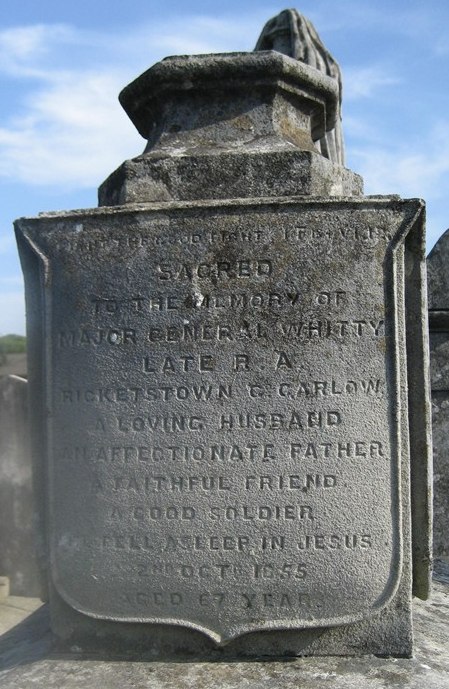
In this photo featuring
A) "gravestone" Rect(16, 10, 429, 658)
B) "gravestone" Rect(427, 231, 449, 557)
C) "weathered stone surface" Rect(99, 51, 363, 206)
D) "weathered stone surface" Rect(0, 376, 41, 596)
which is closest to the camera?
"gravestone" Rect(16, 10, 429, 658)

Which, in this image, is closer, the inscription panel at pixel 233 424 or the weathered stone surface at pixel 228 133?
the inscription panel at pixel 233 424

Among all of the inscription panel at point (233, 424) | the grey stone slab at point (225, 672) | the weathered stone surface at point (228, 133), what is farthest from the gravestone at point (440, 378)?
the inscription panel at point (233, 424)

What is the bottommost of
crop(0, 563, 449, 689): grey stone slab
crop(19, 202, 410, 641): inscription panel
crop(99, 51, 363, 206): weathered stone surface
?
crop(0, 563, 449, 689): grey stone slab

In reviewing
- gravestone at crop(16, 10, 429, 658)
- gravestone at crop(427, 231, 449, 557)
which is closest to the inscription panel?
gravestone at crop(16, 10, 429, 658)

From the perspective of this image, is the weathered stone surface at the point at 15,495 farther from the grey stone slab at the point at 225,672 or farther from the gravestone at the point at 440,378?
the grey stone slab at the point at 225,672

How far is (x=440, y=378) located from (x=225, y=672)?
3050 mm

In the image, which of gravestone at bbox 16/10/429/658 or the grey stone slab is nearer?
the grey stone slab

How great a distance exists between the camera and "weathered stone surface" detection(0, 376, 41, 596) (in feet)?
21.4

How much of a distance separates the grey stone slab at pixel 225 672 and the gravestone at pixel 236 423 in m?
0.07

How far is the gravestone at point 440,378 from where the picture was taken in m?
5.29

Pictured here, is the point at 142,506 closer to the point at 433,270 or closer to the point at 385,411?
the point at 385,411

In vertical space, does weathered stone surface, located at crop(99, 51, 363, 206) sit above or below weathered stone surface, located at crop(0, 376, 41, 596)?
above

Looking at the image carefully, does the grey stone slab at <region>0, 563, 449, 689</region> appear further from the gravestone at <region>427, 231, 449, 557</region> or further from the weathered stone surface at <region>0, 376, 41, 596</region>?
the weathered stone surface at <region>0, 376, 41, 596</region>

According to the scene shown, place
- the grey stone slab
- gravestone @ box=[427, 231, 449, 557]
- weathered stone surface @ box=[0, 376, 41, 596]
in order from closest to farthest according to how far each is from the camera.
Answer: the grey stone slab
gravestone @ box=[427, 231, 449, 557]
weathered stone surface @ box=[0, 376, 41, 596]
